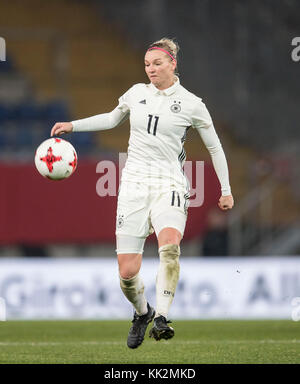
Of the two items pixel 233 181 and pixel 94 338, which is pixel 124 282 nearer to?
pixel 94 338

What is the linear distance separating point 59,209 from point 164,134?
833 centimetres

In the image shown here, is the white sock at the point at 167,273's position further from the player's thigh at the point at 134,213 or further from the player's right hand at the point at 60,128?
the player's right hand at the point at 60,128

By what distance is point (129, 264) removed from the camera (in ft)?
22.8

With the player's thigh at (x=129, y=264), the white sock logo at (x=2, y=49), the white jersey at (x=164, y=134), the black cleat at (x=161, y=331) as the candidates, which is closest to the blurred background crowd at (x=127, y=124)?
the white sock logo at (x=2, y=49)

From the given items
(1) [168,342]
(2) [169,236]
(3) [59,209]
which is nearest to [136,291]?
(2) [169,236]

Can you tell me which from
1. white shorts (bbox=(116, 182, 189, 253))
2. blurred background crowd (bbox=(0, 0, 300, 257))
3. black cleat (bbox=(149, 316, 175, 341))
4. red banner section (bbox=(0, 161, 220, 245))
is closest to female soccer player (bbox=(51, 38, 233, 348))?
white shorts (bbox=(116, 182, 189, 253))

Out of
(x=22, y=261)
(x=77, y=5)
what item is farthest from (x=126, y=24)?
(x=22, y=261)

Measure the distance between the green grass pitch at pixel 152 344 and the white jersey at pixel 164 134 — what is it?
4.43 feet

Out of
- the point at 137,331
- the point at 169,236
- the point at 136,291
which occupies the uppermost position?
the point at 169,236

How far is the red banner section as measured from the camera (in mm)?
14766

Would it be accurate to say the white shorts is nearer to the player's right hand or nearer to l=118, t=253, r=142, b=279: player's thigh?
l=118, t=253, r=142, b=279: player's thigh

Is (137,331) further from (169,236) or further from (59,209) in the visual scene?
(59,209)

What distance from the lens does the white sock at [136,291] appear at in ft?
23.1

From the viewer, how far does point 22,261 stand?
13.1 m
